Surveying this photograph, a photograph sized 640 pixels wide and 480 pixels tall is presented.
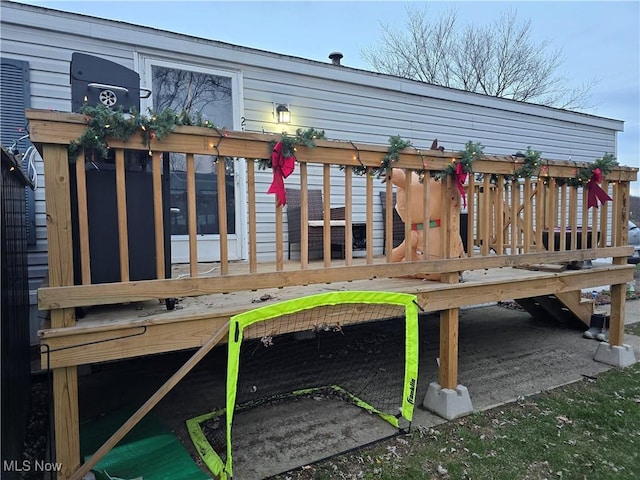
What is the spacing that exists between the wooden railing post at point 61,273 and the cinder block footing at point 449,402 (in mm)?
2327

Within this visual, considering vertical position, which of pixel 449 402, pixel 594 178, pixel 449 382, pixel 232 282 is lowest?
pixel 449 402

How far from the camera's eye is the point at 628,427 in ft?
9.48

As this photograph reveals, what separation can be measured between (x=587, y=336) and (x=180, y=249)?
4902 millimetres

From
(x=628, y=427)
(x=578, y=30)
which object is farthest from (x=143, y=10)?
(x=578, y=30)

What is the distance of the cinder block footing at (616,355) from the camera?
410 centimetres

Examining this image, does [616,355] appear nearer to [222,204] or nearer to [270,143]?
[270,143]

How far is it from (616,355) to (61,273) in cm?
480

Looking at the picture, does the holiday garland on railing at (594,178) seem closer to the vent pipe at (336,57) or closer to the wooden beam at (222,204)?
the wooden beam at (222,204)

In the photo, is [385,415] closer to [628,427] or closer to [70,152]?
[628,427]

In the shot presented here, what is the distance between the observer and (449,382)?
122 inches

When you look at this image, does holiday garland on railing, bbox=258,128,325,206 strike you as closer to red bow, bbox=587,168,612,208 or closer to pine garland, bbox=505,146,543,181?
pine garland, bbox=505,146,543,181

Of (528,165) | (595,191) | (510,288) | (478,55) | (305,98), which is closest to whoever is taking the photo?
(528,165)

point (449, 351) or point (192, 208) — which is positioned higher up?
point (192, 208)

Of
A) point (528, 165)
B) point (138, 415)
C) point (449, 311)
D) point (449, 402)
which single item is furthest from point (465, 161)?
point (138, 415)
